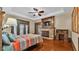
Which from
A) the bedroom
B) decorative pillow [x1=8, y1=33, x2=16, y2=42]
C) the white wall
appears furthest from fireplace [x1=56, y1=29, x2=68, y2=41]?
decorative pillow [x1=8, y1=33, x2=16, y2=42]

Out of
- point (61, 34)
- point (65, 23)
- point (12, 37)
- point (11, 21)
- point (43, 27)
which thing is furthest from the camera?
point (61, 34)

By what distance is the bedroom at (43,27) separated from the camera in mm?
2742

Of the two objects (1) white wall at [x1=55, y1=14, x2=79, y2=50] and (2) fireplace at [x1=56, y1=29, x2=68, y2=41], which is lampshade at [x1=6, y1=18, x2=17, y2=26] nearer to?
(1) white wall at [x1=55, y1=14, x2=79, y2=50]

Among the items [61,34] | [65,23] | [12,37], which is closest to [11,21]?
[12,37]

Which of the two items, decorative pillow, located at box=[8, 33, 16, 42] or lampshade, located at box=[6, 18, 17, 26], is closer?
lampshade, located at box=[6, 18, 17, 26]

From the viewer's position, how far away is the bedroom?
2742 mm

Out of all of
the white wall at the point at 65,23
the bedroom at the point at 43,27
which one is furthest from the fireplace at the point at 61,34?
the white wall at the point at 65,23

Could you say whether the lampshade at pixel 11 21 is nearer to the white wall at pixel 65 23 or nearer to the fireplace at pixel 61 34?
the white wall at pixel 65 23

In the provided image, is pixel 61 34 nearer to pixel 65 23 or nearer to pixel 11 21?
pixel 65 23

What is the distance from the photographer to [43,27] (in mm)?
3305

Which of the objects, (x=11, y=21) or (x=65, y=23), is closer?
(x=11, y=21)

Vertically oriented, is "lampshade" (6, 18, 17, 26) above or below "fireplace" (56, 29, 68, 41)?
above

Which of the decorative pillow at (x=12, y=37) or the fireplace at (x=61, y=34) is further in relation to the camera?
the fireplace at (x=61, y=34)

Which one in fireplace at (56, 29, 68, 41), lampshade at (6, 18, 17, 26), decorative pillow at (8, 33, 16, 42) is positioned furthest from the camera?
fireplace at (56, 29, 68, 41)
